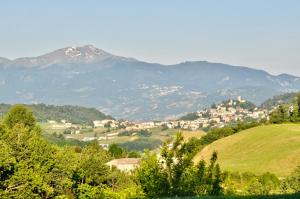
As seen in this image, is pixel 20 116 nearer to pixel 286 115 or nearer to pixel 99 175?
pixel 99 175

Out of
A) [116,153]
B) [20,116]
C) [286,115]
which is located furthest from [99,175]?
[286,115]

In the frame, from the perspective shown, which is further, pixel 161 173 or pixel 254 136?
pixel 254 136

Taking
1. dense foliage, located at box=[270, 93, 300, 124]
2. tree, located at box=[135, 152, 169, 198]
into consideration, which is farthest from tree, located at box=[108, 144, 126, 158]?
tree, located at box=[135, 152, 169, 198]

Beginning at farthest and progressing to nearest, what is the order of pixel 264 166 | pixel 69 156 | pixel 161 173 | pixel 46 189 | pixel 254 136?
pixel 254 136 → pixel 264 166 → pixel 69 156 → pixel 46 189 → pixel 161 173

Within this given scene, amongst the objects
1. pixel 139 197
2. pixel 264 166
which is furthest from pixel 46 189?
pixel 264 166

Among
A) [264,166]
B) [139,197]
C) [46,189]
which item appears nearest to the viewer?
[139,197]

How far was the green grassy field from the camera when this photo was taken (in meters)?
107

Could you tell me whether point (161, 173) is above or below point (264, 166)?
above

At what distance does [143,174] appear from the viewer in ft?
79.2

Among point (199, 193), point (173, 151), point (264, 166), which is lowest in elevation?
point (264, 166)

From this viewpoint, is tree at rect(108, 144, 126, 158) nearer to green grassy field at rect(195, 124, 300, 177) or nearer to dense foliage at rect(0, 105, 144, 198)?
green grassy field at rect(195, 124, 300, 177)

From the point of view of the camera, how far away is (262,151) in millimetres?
125250

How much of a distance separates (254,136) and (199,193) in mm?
121523

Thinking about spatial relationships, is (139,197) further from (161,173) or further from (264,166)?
(264,166)
